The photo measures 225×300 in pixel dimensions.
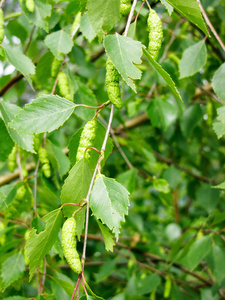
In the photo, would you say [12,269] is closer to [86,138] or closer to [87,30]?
[86,138]

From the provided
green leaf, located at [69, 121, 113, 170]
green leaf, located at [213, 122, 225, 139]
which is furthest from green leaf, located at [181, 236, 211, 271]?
green leaf, located at [69, 121, 113, 170]

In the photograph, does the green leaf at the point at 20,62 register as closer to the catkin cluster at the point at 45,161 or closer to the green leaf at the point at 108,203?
the catkin cluster at the point at 45,161

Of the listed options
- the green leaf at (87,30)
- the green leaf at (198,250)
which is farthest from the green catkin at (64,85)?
the green leaf at (198,250)

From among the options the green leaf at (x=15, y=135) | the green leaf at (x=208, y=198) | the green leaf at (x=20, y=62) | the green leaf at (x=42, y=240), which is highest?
the green leaf at (x=20, y=62)

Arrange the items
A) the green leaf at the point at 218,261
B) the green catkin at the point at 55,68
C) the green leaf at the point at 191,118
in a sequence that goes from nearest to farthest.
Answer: the green catkin at the point at 55,68, the green leaf at the point at 218,261, the green leaf at the point at 191,118

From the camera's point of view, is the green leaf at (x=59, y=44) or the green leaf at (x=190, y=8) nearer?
the green leaf at (x=190, y=8)

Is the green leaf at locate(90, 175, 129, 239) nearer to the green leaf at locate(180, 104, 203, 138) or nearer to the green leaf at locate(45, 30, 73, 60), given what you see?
the green leaf at locate(45, 30, 73, 60)

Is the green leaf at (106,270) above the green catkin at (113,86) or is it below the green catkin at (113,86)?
below
